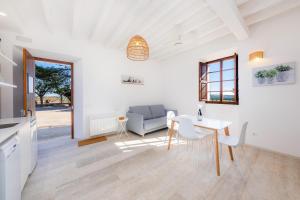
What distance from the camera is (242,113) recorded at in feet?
10.4

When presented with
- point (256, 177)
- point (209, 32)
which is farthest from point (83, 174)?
point (209, 32)

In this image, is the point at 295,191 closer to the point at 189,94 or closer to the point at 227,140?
the point at 227,140

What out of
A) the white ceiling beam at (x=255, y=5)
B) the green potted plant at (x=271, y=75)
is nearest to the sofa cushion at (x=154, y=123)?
the green potted plant at (x=271, y=75)

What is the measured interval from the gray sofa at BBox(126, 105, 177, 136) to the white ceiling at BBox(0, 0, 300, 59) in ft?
7.53

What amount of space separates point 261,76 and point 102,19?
375cm

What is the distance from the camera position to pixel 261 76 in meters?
2.85

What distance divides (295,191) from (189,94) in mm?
3098

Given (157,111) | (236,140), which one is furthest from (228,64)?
(157,111)

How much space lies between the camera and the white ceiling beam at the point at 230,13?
6.21 ft

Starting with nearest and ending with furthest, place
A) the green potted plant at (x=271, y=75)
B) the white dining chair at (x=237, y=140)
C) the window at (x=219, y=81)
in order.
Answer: the white dining chair at (x=237, y=140) → the green potted plant at (x=271, y=75) → the window at (x=219, y=81)

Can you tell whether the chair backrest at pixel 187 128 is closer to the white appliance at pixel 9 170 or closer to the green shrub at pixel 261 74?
the green shrub at pixel 261 74

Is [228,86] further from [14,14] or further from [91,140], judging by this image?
[14,14]

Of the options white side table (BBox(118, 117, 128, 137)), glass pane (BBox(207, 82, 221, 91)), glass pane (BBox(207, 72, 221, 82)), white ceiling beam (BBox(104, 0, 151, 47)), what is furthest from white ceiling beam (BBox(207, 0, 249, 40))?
white side table (BBox(118, 117, 128, 137))

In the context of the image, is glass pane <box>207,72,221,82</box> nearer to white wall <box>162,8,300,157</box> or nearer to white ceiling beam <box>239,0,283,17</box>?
white wall <box>162,8,300,157</box>
